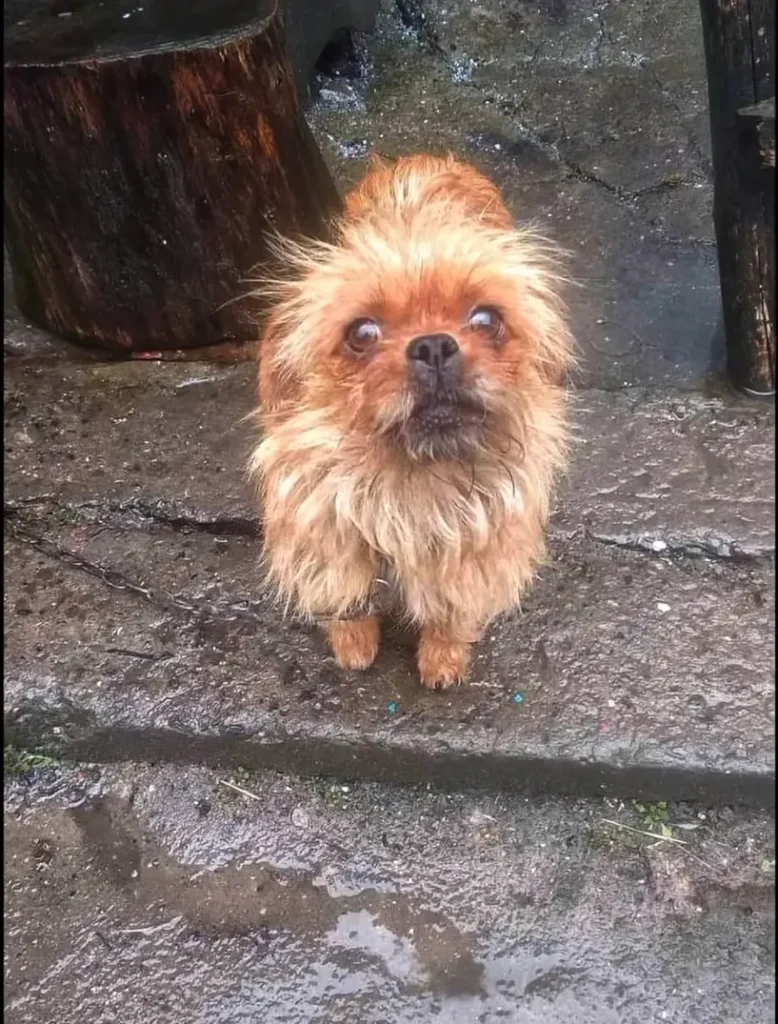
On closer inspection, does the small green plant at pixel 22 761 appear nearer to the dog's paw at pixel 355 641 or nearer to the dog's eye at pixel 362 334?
the dog's paw at pixel 355 641

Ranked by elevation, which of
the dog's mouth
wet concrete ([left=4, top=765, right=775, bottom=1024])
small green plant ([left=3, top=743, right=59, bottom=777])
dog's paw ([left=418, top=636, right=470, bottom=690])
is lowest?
wet concrete ([left=4, top=765, right=775, bottom=1024])

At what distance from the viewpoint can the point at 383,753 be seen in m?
2.32

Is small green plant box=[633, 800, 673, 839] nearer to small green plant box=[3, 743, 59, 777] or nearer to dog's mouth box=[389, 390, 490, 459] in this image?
dog's mouth box=[389, 390, 490, 459]

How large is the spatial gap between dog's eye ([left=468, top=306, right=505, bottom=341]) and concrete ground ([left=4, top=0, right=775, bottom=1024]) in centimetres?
92

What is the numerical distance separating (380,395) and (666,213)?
261cm

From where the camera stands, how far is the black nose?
5.37ft

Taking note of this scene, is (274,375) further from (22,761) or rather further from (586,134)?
(586,134)

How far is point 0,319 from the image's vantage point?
351 cm

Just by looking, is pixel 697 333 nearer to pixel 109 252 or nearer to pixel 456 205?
pixel 456 205

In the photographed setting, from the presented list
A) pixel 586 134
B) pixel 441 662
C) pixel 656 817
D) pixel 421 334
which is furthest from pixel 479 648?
pixel 586 134

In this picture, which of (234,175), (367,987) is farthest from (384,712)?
(234,175)

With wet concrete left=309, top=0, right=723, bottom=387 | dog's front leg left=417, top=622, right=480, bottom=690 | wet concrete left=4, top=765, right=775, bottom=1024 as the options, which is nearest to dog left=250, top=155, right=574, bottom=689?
dog's front leg left=417, top=622, right=480, bottom=690

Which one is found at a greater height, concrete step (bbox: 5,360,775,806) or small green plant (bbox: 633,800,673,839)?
concrete step (bbox: 5,360,775,806)

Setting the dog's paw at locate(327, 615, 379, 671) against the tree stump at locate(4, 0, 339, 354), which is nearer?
the dog's paw at locate(327, 615, 379, 671)
